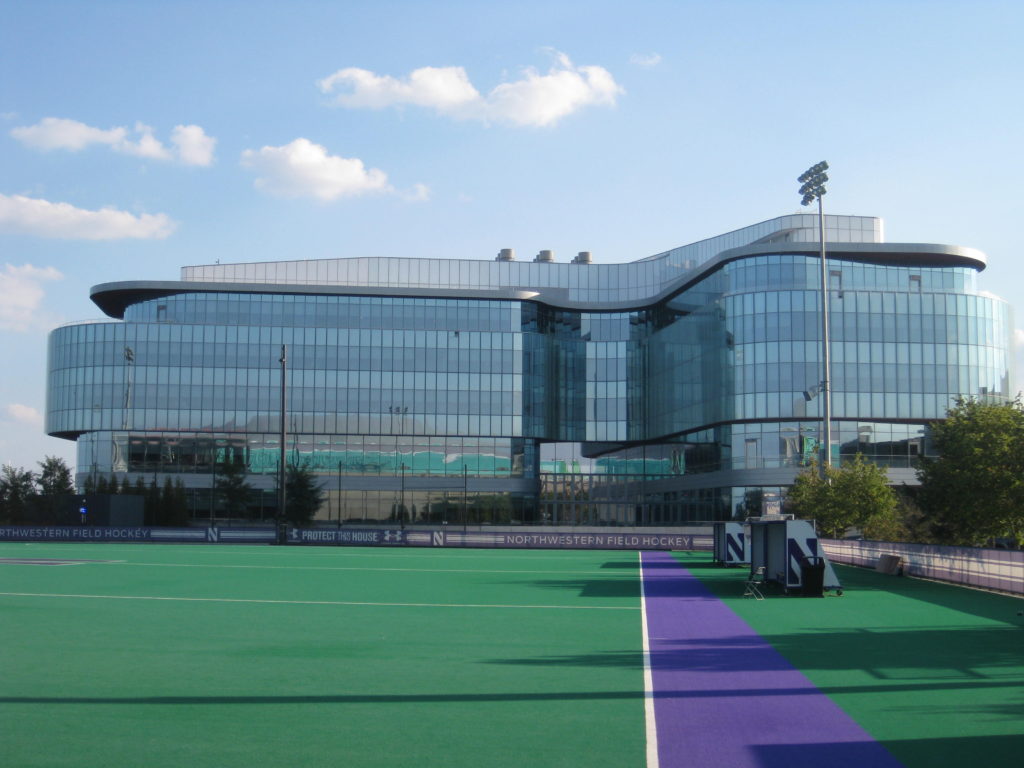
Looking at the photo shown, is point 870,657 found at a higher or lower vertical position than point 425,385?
lower

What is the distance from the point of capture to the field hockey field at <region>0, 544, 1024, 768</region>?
9.91 m

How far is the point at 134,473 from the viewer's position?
305 ft

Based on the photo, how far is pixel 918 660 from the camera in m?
15.6

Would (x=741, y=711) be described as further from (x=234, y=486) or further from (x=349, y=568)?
(x=234, y=486)

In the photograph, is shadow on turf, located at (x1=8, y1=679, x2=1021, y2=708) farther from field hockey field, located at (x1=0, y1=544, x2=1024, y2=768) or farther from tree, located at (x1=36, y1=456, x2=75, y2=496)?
tree, located at (x1=36, y1=456, x2=75, y2=496)

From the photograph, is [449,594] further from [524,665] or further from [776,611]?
[524,665]

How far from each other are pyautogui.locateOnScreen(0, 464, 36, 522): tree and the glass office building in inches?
193

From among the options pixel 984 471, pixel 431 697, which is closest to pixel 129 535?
pixel 984 471

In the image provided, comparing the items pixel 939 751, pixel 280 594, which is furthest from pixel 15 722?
pixel 280 594

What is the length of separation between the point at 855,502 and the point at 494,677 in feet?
117

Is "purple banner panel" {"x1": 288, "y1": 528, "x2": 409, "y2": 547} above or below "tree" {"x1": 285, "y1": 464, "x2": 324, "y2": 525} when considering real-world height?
below

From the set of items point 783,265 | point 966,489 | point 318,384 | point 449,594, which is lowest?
point 449,594

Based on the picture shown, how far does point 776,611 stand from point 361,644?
1059 centimetres

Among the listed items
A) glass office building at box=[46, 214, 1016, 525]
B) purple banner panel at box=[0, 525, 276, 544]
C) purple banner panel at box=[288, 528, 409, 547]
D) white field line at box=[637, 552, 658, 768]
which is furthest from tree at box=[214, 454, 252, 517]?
white field line at box=[637, 552, 658, 768]
